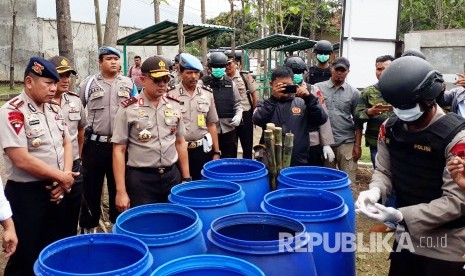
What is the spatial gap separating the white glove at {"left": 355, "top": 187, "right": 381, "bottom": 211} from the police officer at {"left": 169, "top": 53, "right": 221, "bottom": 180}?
2.31 metres

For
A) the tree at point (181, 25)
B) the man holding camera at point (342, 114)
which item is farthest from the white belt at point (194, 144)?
the tree at point (181, 25)

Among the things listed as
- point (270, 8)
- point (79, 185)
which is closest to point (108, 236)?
point (79, 185)

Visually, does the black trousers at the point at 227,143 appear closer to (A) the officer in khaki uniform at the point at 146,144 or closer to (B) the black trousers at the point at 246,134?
(B) the black trousers at the point at 246,134

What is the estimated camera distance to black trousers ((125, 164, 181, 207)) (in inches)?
127

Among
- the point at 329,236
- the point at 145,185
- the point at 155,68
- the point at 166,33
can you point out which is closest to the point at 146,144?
the point at 145,185

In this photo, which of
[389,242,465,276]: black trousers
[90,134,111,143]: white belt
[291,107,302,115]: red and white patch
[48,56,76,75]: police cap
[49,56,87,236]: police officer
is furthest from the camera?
[90,134,111,143]: white belt

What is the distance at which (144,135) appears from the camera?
3.19 m

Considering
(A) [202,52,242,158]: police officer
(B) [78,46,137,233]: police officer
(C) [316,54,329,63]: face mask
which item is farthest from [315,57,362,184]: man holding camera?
(B) [78,46,137,233]: police officer

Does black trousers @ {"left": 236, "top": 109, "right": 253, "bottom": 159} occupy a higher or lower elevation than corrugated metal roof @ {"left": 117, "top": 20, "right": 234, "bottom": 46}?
lower

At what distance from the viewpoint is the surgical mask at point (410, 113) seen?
6.77ft

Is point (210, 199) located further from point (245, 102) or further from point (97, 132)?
point (245, 102)

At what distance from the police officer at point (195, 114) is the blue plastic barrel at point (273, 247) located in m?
2.19

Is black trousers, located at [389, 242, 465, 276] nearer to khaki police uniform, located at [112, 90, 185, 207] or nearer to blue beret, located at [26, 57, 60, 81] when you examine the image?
khaki police uniform, located at [112, 90, 185, 207]

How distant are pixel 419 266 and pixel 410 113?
82cm
